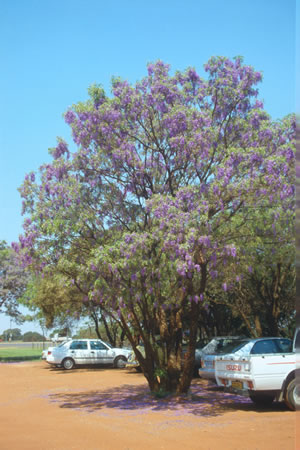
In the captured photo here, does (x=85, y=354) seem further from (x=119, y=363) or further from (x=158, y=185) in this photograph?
(x=158, y=185)

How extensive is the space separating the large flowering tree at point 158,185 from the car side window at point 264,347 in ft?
5.37

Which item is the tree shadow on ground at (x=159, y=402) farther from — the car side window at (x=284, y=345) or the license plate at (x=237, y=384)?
the car side window at (x=284, y=345)

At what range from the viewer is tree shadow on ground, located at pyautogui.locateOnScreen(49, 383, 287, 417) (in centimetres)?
1181

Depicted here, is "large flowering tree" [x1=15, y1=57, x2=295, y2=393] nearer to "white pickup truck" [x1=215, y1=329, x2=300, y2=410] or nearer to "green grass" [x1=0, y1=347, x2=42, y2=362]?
"white pickup truck" [x1=215, y1=329, x2=300, y2=410]

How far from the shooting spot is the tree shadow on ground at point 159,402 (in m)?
11.8

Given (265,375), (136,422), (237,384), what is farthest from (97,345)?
(265,375)

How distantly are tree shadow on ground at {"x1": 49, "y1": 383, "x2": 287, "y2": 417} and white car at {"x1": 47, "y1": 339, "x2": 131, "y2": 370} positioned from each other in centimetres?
1134

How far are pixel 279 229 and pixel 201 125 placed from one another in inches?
139

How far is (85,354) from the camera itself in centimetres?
2733

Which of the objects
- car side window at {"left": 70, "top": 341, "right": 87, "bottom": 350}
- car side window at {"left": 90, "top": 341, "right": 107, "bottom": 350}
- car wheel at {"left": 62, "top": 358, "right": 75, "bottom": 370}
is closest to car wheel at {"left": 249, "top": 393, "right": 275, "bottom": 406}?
car wheel at {"left": 62, "top": 358, "right": 75, "bottom": 370}

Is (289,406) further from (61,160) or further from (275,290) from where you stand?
(275,290)

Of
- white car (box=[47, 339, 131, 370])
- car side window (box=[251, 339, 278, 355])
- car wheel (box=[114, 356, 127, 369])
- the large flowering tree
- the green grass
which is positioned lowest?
the green grass

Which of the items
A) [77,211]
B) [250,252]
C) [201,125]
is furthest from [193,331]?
[201,125]

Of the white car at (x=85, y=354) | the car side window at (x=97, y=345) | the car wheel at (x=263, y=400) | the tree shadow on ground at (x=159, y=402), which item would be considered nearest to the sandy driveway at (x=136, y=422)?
the tree shadow on ground at (x=159, y=402)
